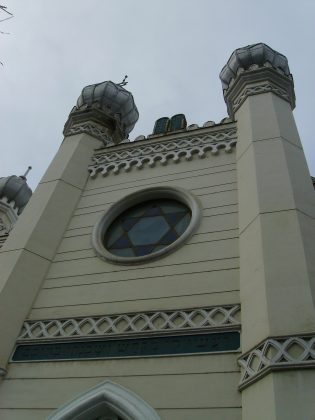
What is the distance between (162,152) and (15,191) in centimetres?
933

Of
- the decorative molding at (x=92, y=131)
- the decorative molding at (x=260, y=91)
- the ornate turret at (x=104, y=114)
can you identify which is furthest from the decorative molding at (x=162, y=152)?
the ornate turret at (x=104, y=114)

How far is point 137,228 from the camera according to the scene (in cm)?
750

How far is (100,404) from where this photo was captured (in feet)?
16.2

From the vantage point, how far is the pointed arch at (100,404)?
4.77 m

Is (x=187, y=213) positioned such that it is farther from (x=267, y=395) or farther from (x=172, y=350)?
(x=267, y=395)

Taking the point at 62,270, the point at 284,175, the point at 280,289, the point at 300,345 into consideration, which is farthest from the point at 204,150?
the point at 300,345

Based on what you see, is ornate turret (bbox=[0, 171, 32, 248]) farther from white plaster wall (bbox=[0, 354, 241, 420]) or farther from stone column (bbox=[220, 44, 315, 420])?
white plaster wall (bbox=[0, 354, 241, 420])

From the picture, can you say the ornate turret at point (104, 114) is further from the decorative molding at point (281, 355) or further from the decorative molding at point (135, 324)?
the decorative molding at point (281, 355)

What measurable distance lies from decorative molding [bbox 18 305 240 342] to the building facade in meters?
0.02

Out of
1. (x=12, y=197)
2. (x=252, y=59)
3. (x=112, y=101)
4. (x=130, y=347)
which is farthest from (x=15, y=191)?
(x=130, y=347)

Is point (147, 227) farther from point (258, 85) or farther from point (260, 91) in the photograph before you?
point (258, 85)

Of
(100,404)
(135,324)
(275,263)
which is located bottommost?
(100,404)

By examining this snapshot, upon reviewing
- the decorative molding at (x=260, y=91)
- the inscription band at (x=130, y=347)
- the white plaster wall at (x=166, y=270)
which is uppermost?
the decorative molding at (x=260, y=91)

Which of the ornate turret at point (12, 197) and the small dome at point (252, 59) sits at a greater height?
the ornate turret at point (12, 197)
